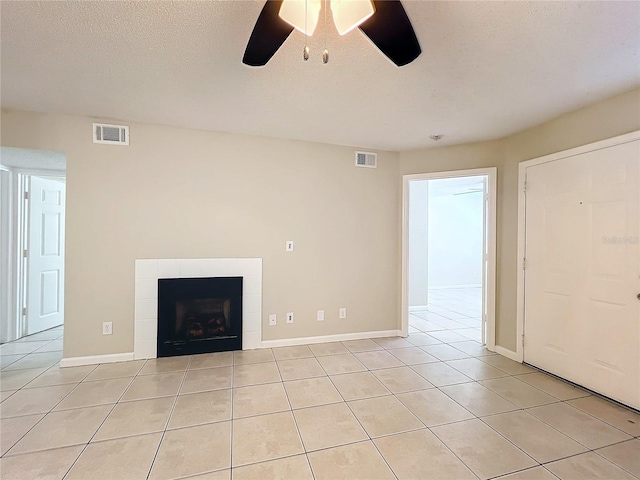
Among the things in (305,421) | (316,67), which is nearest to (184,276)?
(305,421)

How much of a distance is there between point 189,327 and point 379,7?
333cm

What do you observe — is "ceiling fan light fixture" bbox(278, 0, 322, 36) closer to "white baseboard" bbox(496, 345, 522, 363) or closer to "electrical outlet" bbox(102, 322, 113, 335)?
"electrical outlet" bbox(102, 322, 113, 335)

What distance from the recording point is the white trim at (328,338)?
11.9ft

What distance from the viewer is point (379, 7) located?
3.97ft

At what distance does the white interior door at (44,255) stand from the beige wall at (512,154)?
4842 mm

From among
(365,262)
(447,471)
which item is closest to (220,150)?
(365,262)

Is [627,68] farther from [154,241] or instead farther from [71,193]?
[71,193]

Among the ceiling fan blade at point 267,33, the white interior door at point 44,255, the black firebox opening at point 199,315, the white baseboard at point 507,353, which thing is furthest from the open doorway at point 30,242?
the white baseboard at point 507,353

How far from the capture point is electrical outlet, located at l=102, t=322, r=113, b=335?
3.09 meters

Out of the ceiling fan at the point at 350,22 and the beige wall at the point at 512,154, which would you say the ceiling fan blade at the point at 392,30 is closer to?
the ceiling fan at the point at 350,22

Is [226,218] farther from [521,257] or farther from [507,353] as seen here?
[507,353]

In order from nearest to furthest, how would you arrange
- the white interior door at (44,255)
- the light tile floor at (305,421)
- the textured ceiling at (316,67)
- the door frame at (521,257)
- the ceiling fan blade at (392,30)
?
the ceiling fan blade at (392,30) → the textured ceiling at (316,67) → the light tile floor at (305,421) → the door frame at (521,257) → the white interior door at (44,255)

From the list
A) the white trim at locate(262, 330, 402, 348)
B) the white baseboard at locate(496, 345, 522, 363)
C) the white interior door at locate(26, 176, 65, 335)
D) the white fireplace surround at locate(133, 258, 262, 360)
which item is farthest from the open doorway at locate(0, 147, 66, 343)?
the white baseboard at locate(496, 345, 522, 363)

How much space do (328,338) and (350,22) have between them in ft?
10.9
